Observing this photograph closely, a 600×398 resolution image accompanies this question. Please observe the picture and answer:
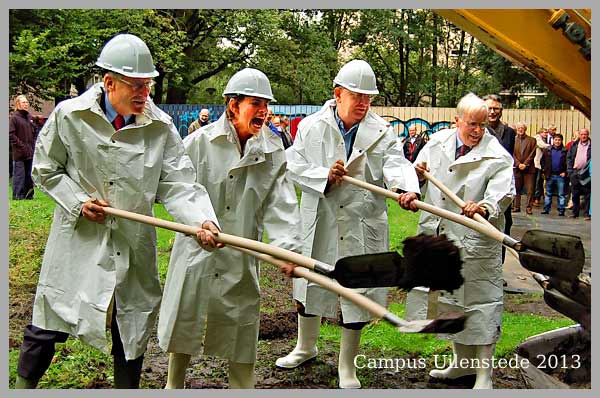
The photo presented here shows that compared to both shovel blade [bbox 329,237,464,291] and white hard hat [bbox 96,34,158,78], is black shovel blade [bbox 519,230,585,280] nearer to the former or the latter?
shovel blade [bbox 329,237,464,291]

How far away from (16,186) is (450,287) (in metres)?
10.9

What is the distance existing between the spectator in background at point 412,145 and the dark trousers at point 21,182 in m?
9.03

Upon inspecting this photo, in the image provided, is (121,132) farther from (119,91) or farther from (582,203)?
(582,203)

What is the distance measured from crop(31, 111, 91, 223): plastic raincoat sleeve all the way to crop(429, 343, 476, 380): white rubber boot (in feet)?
9.82

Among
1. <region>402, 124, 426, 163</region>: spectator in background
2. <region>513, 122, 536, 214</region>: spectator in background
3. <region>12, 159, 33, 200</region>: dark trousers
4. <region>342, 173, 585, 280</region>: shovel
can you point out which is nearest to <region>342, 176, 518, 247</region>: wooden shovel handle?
<region>342, 173, 585, 280</region>: shovel

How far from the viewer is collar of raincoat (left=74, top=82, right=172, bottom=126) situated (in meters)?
4.84

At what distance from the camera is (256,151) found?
17.7 ft

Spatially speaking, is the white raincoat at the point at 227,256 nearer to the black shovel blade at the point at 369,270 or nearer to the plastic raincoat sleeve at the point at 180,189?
the plastic raincoat sleeve at the point at 180,189

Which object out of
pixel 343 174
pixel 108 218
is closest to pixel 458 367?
pixel 343 174

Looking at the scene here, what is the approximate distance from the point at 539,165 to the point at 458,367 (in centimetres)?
1294

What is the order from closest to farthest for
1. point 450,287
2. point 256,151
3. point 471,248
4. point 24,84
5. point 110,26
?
point 450,287, point 256,151, point 471,248, point 24,84, point 110,26

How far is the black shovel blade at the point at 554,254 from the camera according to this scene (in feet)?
16.0

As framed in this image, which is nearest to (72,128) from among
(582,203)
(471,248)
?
(471,248)

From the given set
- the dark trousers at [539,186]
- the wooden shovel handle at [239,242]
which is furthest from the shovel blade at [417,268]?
the dark trousers at [539,186]
